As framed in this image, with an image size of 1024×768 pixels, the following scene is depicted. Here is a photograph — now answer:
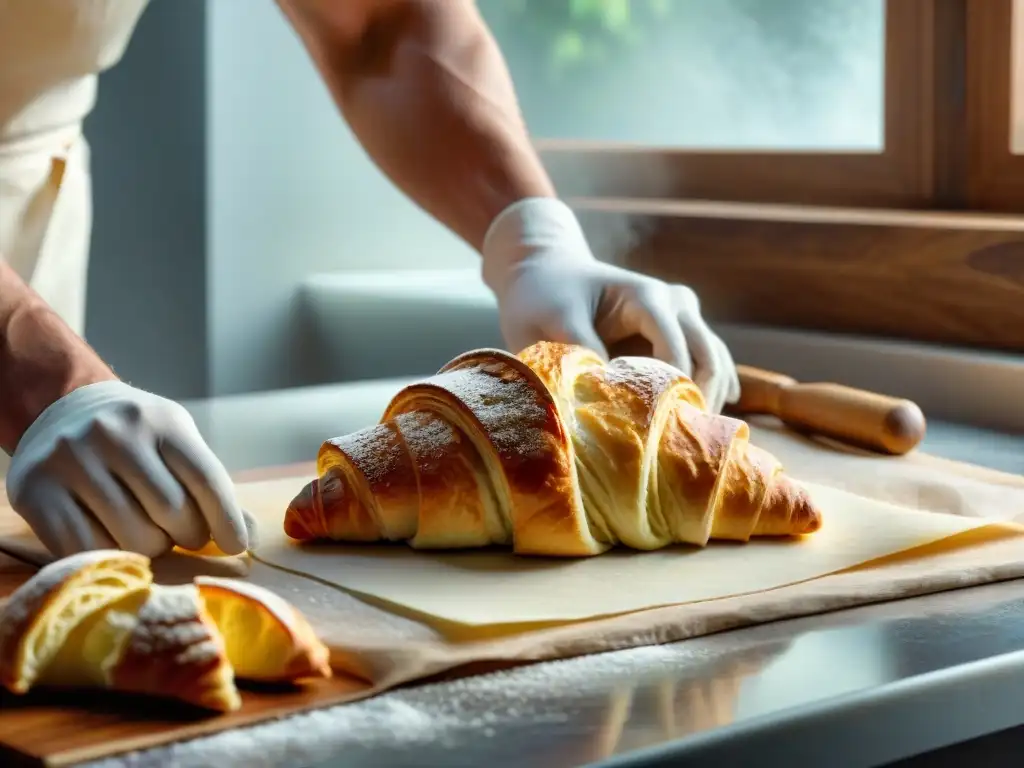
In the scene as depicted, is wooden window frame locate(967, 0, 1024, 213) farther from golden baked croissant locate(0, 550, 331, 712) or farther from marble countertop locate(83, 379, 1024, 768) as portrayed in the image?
golden baked croissant locate(0, 550, 331, 712)

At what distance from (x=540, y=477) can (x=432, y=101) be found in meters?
0.78

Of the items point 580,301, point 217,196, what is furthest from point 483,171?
point 217,196

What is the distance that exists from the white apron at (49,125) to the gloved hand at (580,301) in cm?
54

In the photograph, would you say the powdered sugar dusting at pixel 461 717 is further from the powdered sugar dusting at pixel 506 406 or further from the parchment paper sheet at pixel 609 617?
the powdered sugar dusting at pixel 506 406

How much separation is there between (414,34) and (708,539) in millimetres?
879

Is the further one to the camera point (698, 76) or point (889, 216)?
point (698, 76)

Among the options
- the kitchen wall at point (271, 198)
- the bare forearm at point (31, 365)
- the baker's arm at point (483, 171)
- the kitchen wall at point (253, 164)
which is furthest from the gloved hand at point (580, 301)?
the kitchen wall at point (271, 198)

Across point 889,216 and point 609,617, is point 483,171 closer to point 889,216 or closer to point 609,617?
point 889,216

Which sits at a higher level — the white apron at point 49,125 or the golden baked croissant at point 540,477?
the white apron at point 49,125

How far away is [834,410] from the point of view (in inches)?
51.4

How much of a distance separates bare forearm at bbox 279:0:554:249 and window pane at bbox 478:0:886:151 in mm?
717

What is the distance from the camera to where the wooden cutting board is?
614mm

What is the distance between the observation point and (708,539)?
968mm

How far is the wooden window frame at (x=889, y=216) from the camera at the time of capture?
1574 millimetres
